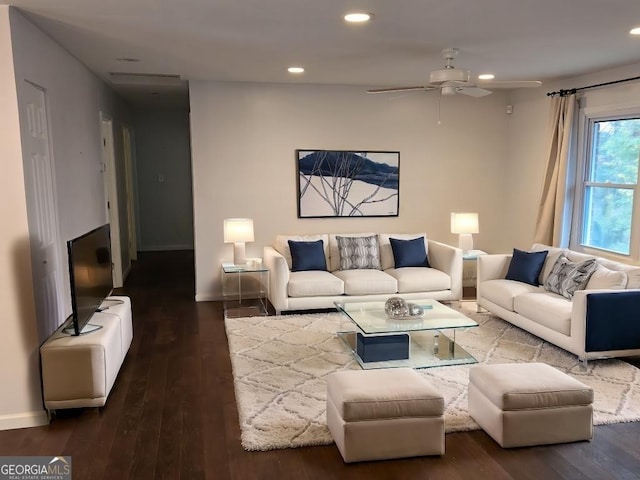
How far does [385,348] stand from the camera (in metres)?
4.03

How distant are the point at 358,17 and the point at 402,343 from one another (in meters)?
2.35

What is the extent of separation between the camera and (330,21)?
3.39m

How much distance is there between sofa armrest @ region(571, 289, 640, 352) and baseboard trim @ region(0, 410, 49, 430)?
374 cm

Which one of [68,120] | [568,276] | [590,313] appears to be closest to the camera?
[590,313]

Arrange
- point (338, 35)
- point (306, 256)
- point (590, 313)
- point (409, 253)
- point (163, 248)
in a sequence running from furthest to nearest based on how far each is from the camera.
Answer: point (163, 248) < point (409, 253) < point (306, 256) < point (590, 313) < point (338, 35)

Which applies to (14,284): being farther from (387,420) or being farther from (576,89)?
(576,89)

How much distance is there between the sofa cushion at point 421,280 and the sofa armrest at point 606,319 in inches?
69.0

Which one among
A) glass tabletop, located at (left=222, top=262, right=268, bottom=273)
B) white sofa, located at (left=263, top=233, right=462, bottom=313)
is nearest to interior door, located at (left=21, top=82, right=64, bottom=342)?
glass tabletop, located at (left=222, top=262, right=268, bottom=273)

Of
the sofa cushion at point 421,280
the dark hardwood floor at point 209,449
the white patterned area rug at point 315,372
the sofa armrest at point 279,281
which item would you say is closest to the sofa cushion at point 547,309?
the white patterned area rug at point 315,372

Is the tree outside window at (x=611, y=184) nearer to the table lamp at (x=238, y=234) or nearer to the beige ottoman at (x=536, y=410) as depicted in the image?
the beige ottoman at (x=536, y=410)

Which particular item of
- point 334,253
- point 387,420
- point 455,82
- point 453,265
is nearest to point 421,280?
point 453,265

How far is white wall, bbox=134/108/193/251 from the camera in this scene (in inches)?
370

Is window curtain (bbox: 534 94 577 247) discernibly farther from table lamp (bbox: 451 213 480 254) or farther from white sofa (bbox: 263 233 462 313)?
white sofa (bbox: 263 233 462 313)

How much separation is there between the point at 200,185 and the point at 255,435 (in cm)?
358
